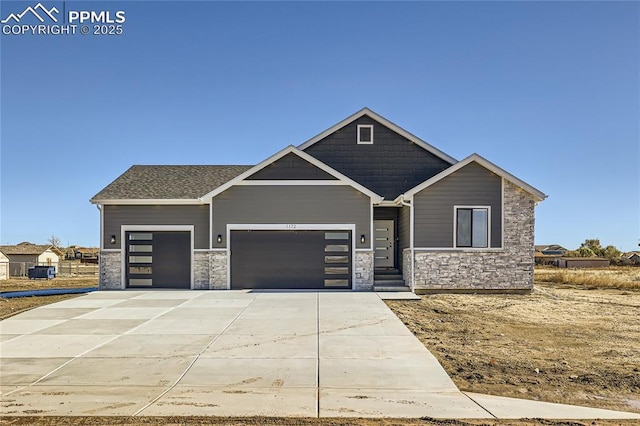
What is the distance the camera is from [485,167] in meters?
17.4

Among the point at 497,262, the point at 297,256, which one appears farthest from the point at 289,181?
the point at 497,262

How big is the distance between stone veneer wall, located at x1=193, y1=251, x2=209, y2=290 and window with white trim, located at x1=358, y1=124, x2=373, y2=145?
7629 mm

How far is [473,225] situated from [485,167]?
6.89 ft

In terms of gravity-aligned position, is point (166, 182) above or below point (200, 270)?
above

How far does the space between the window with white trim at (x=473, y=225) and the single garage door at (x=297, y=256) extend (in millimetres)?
4188

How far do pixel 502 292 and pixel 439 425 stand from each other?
43.0ft

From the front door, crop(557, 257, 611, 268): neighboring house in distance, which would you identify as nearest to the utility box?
the front door

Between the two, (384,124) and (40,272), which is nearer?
(384,124)

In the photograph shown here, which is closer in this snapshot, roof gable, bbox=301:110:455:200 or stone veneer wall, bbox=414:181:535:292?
stone veneer wall, bbox=414:181:535:292

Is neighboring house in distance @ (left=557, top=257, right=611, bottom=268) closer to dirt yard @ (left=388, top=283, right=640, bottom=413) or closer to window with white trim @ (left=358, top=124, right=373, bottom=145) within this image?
dirt yard @ (left=388, top=283, right=640, bottom=413)

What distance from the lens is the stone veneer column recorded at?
1778cm

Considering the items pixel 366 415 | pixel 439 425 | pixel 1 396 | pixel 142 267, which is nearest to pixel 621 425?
pixel 439 425

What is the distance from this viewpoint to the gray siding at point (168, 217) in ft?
59.6

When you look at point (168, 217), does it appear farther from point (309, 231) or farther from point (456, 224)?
point (456, 224)
